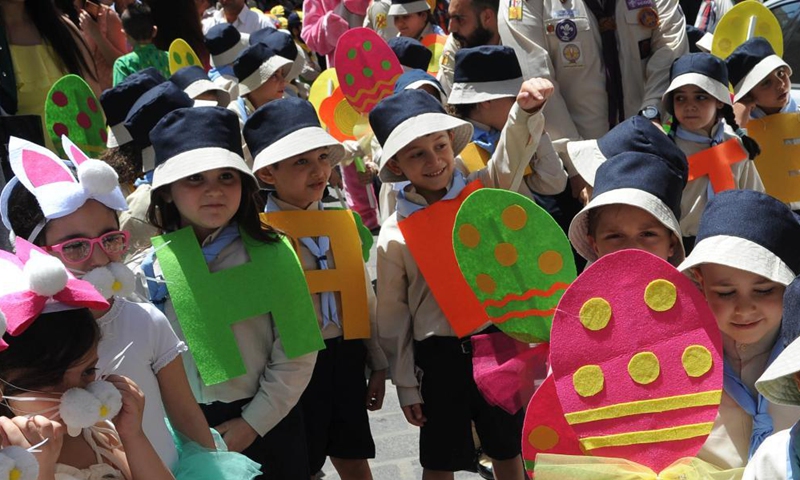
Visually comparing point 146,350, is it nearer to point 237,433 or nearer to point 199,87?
point 237,433

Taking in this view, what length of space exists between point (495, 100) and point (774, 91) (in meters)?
1.74

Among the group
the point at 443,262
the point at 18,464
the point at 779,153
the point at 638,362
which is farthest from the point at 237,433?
the point at 779,153

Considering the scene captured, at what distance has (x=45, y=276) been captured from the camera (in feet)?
6.90

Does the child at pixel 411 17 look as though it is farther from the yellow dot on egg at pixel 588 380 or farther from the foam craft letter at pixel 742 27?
the yellow dot on egg at pixel 588 380

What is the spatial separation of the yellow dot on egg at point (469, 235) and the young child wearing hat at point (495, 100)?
1359 millimetres

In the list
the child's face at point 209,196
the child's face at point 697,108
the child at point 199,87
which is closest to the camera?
the child's face at point 209,196

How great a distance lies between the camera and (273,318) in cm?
328

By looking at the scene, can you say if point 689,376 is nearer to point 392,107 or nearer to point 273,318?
point 273,318

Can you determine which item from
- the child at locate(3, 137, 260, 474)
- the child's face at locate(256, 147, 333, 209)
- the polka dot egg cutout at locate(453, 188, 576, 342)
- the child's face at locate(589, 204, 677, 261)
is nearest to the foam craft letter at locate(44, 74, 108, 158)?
the child's face at locate(256, 147, 333, 209)

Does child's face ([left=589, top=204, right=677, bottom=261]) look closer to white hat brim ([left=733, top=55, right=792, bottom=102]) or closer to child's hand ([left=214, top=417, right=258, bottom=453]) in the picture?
child's hand ([left=214, top=417, right=258, bottom=453])

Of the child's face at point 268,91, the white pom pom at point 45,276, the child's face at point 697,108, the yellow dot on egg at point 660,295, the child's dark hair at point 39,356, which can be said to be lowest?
the child's face at point 268,91

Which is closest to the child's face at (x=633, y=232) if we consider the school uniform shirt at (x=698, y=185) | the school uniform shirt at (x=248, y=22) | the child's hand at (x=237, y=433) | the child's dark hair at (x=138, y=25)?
the child's hand at (x=237, y=433)

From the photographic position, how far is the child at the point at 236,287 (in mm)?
3229

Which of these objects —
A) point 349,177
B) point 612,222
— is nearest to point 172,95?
point 612,222
